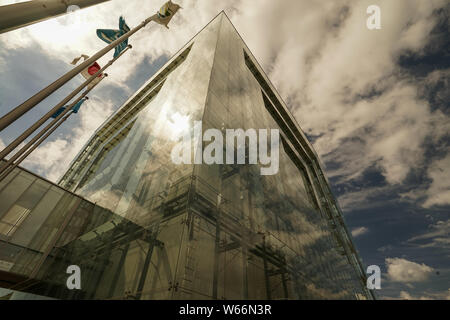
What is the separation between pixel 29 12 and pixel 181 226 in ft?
19.3

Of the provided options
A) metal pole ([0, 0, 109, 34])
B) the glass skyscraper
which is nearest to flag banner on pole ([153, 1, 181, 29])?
the glass skyscraper

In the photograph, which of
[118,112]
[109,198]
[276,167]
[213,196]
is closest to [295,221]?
[276,167]

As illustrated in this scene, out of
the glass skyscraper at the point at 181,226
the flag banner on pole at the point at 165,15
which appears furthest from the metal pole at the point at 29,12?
the flag banner on pole at the point at 165,15

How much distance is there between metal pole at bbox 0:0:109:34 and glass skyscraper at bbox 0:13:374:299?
17.6 feet

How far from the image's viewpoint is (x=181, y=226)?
609cm

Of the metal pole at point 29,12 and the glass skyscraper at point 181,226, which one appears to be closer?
the metal pole at point 29,12

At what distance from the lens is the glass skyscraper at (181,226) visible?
6.09 metres

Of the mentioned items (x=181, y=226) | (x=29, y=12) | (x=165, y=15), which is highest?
(x=165, y=15)

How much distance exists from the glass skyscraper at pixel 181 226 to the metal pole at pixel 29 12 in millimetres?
5361

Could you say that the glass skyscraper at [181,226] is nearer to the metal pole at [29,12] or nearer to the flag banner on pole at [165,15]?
the flag banner on pole at [165,15]

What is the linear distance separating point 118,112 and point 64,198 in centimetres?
2056

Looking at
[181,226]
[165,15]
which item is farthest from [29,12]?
[165,15]

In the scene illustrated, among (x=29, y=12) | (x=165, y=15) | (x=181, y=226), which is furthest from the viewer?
(x=165, y=15)

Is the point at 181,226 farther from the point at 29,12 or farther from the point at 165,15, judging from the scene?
the point at 165,15
